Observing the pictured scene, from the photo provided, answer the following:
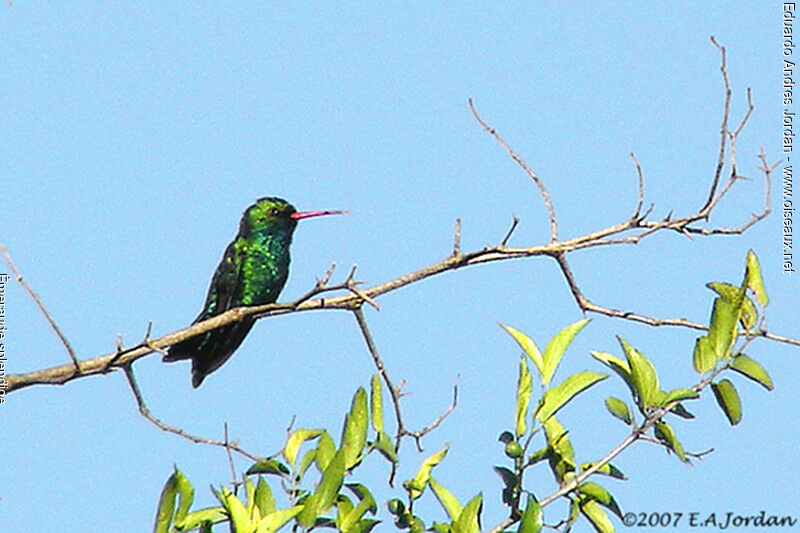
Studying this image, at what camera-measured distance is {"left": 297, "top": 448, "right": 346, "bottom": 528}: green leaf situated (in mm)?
2762

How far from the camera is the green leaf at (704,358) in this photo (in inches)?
→ 121

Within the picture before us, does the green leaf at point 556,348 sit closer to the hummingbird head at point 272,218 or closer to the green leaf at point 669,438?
the green leaf at point 669,438

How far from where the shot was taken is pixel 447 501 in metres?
2.99

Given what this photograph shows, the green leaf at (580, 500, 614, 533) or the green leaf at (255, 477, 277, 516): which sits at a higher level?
the green leaf at (255, 477, 277, 516)

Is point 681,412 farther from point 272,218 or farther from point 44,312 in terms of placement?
point 272,218

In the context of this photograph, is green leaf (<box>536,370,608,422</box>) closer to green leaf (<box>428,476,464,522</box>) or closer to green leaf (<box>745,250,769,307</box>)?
green leaf (<box>428,476,464,522</box>)

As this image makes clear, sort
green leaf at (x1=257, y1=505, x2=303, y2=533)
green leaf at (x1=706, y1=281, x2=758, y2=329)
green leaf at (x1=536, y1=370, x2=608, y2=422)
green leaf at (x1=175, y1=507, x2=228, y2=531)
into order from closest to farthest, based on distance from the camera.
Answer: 1. green leaf at (x1=257, y1=505, x2=303, y2=533)
2. green leaf at (x1=175, y1=507, x2=228, y2=531)
3. green leaf at (x1=536, y1=370, x2=608, y2=422)
4. green leaf at (x1=706, y1=281, x2=758, y2=329)

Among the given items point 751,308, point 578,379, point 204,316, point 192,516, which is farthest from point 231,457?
point 204,316

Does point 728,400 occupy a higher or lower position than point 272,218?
lower

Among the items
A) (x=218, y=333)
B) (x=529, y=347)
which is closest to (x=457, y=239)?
(x=529, y=347)

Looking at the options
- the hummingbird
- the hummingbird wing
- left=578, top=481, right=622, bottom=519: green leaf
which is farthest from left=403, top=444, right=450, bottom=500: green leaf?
the hummingbird

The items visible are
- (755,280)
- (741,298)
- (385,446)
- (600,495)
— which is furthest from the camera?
(755,280)

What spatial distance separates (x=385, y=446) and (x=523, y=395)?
0.37m

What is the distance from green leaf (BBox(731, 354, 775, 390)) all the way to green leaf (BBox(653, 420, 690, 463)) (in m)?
0.25
